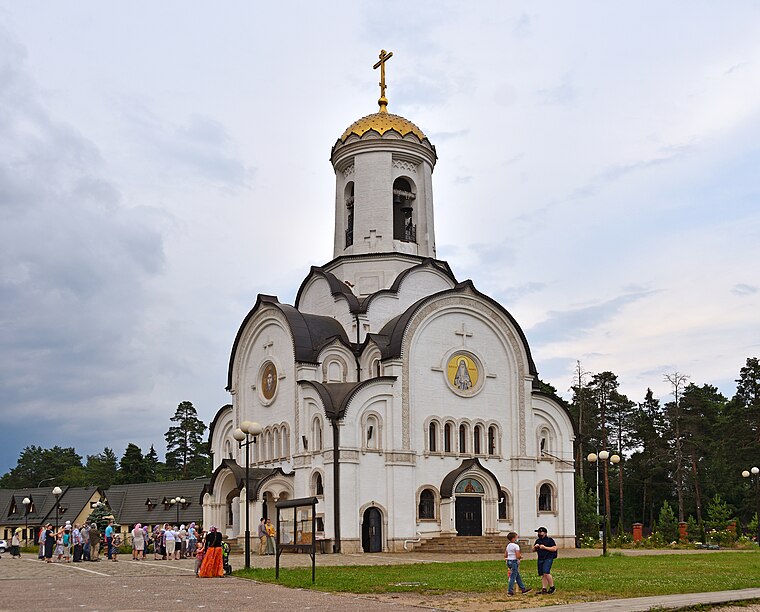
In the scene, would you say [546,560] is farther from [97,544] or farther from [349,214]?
[349,214]

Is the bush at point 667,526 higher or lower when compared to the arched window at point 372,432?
lower

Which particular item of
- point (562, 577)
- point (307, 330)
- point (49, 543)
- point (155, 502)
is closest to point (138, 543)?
point (49, 543)

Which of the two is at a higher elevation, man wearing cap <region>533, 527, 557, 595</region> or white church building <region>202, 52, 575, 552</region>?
white church building <region>202, 52, 575, 552</region>

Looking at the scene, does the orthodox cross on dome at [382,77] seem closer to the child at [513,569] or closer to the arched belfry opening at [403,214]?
the arched belfry opening at [403,214]

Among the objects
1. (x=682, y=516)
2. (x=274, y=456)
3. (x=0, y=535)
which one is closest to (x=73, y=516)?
(x=0, y=535)

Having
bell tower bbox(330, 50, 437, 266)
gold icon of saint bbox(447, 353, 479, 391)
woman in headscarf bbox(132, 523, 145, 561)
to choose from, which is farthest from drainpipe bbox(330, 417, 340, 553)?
bell tower bbox(330, 50, 437, 266)

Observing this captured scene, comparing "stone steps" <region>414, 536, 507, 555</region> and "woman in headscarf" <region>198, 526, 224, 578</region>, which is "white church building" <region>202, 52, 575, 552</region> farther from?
"woman in headscarf" <region>198, 526, 224, 578</region>

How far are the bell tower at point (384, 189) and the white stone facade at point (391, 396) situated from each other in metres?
0.06

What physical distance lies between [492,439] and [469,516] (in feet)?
11.4

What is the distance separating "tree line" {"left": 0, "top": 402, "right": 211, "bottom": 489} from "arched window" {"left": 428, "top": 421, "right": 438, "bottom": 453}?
46281mm

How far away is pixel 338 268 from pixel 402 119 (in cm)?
770

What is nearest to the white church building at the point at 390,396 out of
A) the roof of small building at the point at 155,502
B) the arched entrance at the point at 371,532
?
the arched entrance at the point at 371,532

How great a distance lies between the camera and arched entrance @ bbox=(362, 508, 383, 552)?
35.3 m

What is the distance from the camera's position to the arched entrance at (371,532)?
35294 millimetres
